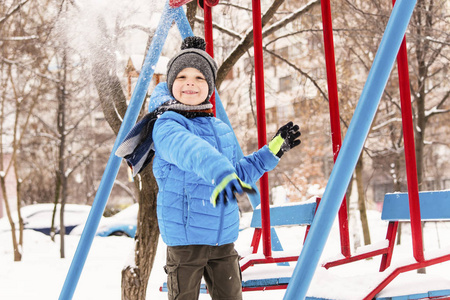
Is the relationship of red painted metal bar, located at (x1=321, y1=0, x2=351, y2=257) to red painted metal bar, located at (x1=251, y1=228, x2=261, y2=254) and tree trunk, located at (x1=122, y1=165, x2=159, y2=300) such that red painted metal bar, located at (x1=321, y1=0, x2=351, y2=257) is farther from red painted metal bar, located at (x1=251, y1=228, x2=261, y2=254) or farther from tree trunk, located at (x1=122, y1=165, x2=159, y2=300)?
tree trunk, located at (x1=122, y1=165, x2=159, y2=300)

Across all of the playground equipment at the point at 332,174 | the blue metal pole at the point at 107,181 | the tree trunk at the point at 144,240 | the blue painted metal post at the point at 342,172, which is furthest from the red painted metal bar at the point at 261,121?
the tree trunk at the point at 144,240

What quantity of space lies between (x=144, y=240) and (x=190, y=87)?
2.11 metres

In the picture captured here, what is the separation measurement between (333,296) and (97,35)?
2403mm

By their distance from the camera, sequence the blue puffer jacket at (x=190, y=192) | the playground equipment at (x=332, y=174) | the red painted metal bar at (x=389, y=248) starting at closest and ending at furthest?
the playground equipment at (x=332, y=174) → the blue puffer jacket at (x=190, y=192) → the red painted metal bar at (x=389, y=248)

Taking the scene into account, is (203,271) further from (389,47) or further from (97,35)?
(97,35)

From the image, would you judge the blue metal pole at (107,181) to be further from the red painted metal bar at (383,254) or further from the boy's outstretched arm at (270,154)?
the red painted metal bar at (383,254)

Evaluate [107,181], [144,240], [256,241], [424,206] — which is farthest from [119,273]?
[424,206]

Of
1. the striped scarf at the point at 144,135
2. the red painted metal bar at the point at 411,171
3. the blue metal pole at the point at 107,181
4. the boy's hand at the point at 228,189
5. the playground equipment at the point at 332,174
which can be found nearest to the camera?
the boy's hand at the point at 228,189

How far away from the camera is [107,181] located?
2117 millimetres

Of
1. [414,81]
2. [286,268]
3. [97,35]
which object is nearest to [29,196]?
[414,81]

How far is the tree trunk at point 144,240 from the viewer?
11.5 feet

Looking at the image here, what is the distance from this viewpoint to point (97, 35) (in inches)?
127

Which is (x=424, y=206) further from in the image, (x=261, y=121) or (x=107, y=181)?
(x=107, y=181)

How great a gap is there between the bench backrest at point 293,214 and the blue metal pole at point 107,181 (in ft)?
3.02
